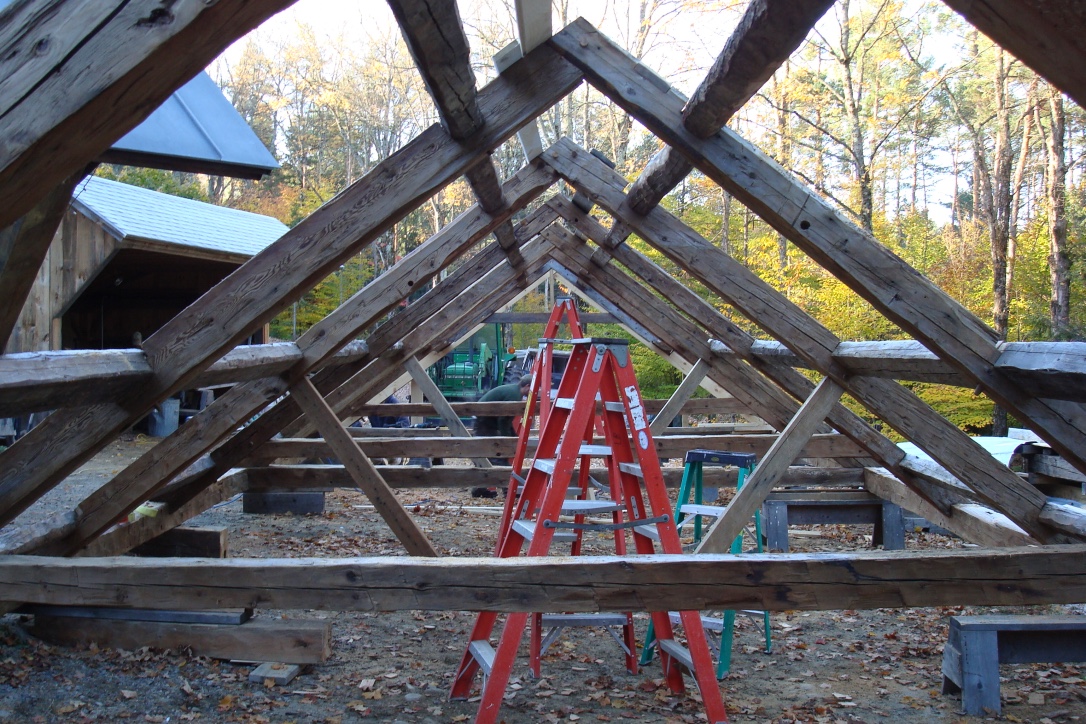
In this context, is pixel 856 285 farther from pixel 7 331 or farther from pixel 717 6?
pixel 717 6

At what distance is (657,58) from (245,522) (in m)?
16.6

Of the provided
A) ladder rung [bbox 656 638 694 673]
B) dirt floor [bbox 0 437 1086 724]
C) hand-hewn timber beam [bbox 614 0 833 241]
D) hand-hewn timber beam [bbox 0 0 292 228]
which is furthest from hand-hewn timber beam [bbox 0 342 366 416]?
ladder rung [bbox 656 638 694 673]

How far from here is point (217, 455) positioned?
22.0ft

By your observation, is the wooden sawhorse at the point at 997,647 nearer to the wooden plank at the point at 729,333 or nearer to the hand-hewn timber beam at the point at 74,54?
the wooden plank at the point at 729,333

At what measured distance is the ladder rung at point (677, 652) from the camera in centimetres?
419

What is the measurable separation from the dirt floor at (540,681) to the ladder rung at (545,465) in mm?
1267

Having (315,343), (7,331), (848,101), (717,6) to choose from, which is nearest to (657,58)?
(717,6)

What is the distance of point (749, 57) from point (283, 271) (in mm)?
2169

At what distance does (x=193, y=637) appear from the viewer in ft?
15.4

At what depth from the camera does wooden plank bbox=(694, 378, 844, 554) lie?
4855 millimetres

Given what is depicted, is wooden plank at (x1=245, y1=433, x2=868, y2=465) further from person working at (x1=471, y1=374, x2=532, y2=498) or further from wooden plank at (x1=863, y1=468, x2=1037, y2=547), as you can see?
person working at (x1=471, y1=374, x2=532, y2=498)

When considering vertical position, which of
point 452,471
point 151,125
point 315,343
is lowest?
point 452,471

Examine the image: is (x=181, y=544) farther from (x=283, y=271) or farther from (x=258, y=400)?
(x=283, y=271)

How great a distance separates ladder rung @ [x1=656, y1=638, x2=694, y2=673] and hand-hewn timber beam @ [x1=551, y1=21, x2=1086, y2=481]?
1.92 meters
